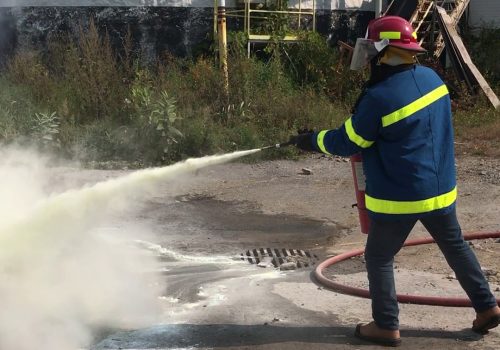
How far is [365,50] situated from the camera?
3887 mm

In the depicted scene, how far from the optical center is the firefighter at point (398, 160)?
12.3 ft

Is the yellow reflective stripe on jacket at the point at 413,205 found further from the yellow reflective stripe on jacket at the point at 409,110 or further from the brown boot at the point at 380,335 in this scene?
the brown boot at the point at 380,335

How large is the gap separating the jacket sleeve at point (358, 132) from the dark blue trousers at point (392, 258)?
0.46 m

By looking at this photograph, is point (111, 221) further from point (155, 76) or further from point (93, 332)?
point (155, 76)

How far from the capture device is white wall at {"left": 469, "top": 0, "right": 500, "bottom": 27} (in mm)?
15742

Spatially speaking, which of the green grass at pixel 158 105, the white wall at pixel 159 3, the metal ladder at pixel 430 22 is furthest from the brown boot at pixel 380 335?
the metal ladder at pixel 430 22

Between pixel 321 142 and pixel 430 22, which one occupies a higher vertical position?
pixel 430 22

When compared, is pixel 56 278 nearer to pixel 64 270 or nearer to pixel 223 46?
pixel 64 270

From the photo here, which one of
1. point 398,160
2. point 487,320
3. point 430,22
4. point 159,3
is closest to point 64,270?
point 398,160

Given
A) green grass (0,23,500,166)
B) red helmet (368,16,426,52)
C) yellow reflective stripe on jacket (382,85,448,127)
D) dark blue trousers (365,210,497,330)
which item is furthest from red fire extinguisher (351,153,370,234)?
green grass (0,23,500,166)

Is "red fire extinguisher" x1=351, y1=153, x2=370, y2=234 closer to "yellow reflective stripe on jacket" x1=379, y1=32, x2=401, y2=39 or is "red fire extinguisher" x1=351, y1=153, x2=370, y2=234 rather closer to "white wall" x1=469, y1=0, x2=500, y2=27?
"yellow reflective stripe on jacket" x1=379, y1=32, x2=401, y2=39

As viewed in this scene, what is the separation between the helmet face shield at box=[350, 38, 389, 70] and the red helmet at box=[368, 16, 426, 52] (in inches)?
1.8

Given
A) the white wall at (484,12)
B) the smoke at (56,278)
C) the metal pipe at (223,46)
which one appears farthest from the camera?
the white wall at (484,12)

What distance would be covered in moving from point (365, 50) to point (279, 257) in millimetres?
2452
